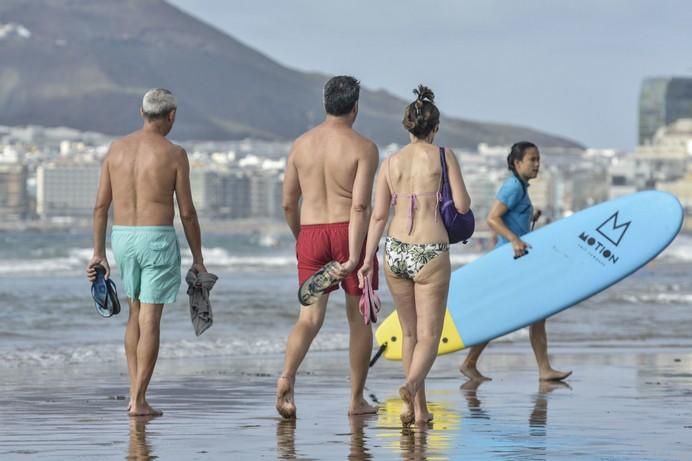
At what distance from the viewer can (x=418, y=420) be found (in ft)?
21.9

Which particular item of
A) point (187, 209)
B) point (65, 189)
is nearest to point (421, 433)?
point (187, 209)

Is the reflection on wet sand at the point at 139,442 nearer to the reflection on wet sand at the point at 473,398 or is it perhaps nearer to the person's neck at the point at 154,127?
the person's neck at the point at 154,127

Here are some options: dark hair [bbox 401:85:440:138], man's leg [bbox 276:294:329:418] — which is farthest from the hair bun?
man's leg [bbox 276:294:329:418]

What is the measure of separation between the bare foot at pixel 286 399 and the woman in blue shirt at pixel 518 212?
2025 mm

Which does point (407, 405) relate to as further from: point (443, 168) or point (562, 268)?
point (562, 268)

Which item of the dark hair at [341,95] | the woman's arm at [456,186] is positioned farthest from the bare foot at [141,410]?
the woman's arm at [456,186]

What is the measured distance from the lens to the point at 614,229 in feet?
30.5

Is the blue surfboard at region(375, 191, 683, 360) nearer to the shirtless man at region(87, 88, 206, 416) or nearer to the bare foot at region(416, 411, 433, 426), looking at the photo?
the shirtless man at region(87, 88, 206, 416)

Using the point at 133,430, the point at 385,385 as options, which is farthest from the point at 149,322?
the point at 385,385

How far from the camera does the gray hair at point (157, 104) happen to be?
7176mm

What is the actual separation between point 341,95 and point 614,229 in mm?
2755

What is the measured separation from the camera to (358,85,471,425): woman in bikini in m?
6.67

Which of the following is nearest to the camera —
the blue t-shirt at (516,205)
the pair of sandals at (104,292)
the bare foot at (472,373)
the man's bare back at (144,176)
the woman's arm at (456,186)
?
the woman's arm at (456,186)

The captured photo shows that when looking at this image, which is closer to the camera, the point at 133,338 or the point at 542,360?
the point at 133,338
